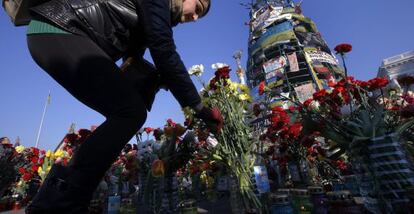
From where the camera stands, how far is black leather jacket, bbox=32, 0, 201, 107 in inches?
35.6

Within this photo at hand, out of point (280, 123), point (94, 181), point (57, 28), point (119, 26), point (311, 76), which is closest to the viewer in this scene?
point (94, 181)

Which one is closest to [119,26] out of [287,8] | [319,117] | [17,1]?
[17,1]

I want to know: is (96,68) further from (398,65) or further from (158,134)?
(398,65)

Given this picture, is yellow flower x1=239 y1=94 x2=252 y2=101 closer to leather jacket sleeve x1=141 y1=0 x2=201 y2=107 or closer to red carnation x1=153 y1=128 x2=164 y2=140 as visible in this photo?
red carnation x1=153 y1=128 x2=164 y2=140

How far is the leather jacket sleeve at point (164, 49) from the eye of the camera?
37.3 inches

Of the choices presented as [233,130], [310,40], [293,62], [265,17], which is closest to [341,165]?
[233,130]

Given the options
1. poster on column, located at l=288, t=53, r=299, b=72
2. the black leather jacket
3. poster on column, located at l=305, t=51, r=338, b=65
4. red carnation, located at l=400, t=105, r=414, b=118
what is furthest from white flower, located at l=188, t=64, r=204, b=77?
poster on column, located at l=305, t=51, r=338, b=65

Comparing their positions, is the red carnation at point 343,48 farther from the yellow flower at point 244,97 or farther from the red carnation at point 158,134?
the red carnation at point 158,134

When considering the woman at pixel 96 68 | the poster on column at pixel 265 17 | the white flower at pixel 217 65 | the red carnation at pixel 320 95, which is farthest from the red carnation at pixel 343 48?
the poster on column at pixel 265 17

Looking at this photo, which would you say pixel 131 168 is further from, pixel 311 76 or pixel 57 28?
pixel 311 76

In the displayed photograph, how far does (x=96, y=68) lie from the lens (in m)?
0.84

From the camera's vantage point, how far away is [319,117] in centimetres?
158

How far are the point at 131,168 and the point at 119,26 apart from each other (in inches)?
96.4

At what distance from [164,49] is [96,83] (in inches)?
11.6
